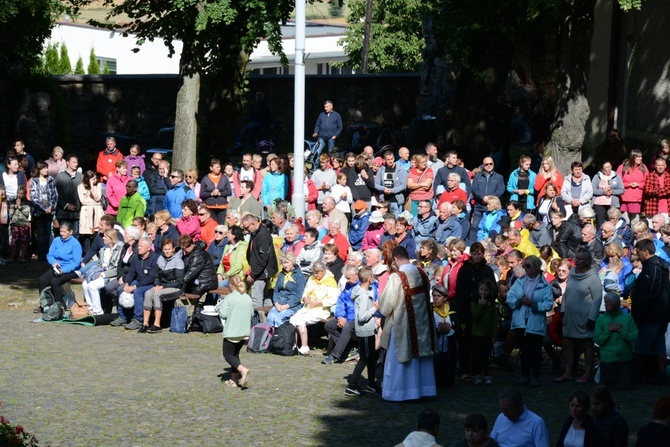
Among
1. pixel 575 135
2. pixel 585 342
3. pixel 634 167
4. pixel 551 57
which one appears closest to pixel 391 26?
pixel 551 57

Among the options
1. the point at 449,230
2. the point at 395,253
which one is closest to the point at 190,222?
the point at 449,230

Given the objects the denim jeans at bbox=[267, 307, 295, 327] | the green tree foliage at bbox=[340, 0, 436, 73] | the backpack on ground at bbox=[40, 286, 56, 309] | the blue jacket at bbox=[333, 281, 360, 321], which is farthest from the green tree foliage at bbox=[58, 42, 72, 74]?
the blue jacket at bbox=[333, 281, 360, 321]

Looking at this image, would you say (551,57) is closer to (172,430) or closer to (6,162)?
(6,162)

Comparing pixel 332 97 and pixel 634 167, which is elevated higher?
pixel 332 97

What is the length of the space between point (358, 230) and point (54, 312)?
16.2ft

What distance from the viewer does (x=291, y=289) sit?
663 inches

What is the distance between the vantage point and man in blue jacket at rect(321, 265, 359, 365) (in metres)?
15.4

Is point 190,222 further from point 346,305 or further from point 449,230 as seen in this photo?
point 346,305

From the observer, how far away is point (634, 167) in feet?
66.9

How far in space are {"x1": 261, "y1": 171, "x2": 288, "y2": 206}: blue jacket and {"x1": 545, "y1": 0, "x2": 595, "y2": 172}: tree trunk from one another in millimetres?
6675

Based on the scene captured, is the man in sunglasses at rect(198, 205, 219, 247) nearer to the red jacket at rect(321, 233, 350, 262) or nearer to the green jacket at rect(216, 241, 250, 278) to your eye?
the green jacket at rect(216, 241, 250, 278)

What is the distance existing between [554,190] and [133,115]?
65.3 feet

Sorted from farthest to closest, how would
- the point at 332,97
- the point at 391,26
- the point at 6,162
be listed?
the point at 391,26 → the point at 332,97 → the point at 6,162

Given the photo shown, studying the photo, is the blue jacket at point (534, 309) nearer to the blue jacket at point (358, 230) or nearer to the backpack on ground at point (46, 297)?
the blue jacket at point (358, 230)
